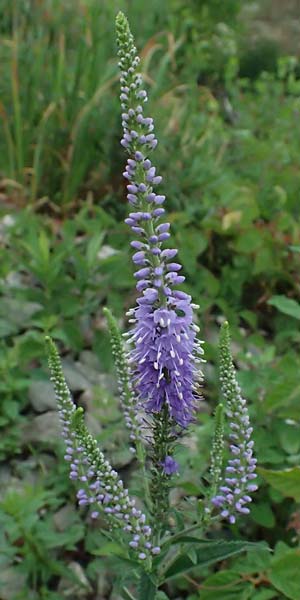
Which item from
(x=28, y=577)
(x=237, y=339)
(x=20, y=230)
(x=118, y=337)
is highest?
(x=118, y=337)

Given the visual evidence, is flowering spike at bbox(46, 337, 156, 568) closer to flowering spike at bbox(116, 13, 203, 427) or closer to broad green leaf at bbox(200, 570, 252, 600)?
flowering spike at bbox(116, 13, 203, 427)

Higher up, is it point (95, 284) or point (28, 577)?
point (95, 284)

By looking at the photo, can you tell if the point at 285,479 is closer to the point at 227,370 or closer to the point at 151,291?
the point at 227,370

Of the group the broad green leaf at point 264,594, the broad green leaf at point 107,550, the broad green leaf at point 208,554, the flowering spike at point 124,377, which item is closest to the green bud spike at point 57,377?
the flowering spike at point 124,377

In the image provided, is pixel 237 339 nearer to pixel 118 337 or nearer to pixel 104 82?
pixel 118 337

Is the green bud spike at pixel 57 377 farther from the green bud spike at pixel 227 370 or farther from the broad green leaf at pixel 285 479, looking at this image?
the broad green leaf at pixel 285 479

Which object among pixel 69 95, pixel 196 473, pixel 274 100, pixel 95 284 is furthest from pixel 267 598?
pixel 274 100
